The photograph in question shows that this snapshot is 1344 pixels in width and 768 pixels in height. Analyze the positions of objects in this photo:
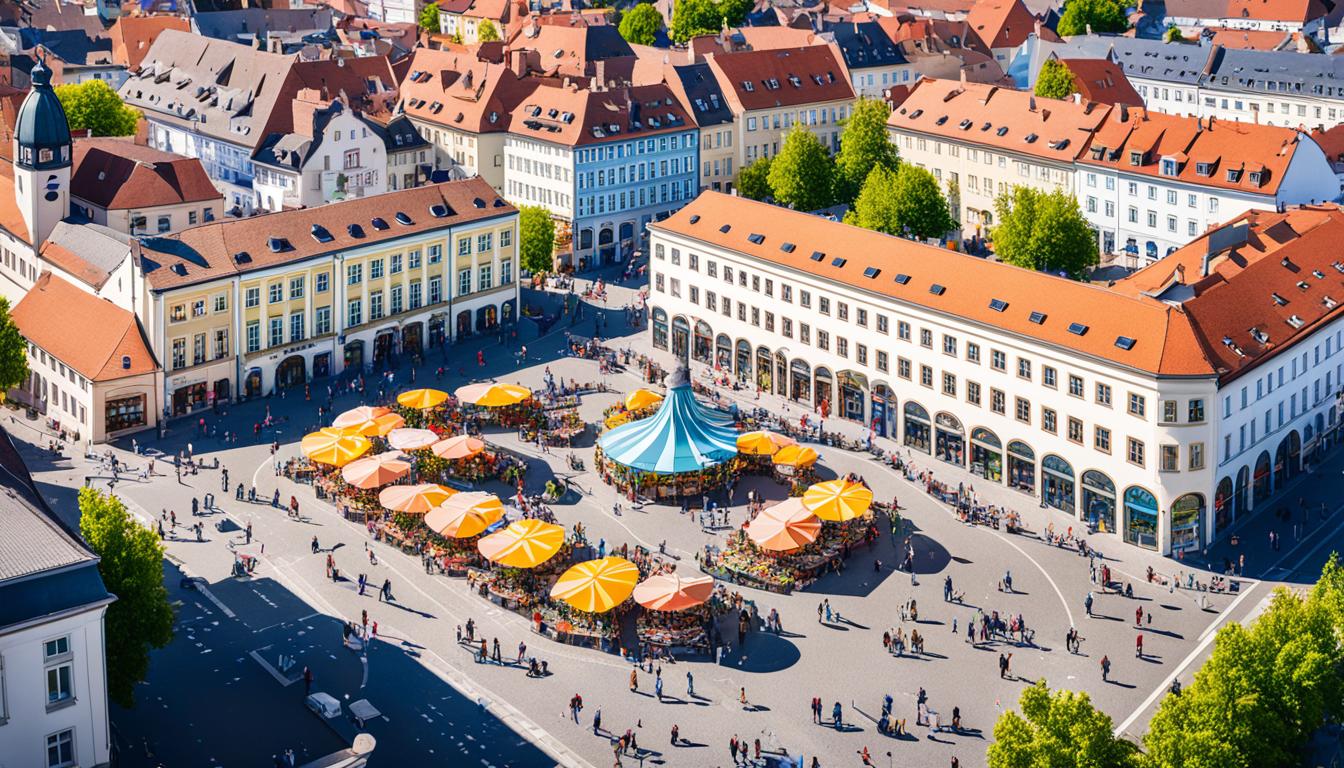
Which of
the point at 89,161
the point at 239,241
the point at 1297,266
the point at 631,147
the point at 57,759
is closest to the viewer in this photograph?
the point at 57,759

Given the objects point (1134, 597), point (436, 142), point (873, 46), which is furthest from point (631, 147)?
point (1134, 597)

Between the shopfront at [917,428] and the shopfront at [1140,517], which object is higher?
the shopfront at [917,428]

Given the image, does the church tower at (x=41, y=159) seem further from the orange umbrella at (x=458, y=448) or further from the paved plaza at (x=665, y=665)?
the orange umbrella at (x=458, y=448)

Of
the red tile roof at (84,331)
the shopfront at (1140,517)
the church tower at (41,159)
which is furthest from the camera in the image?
the church tower at (41,159)

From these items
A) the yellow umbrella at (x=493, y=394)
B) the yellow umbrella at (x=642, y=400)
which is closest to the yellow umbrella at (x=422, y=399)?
the yellow umbrella at (x=493, y=394)

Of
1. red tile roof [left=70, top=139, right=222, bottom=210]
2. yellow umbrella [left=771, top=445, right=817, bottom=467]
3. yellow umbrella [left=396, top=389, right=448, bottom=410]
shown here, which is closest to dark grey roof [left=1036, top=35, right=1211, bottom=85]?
red tile roof [left=70, top=139, right=222, bottom=210]

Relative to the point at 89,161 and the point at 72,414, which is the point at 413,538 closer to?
the point at 72,414
